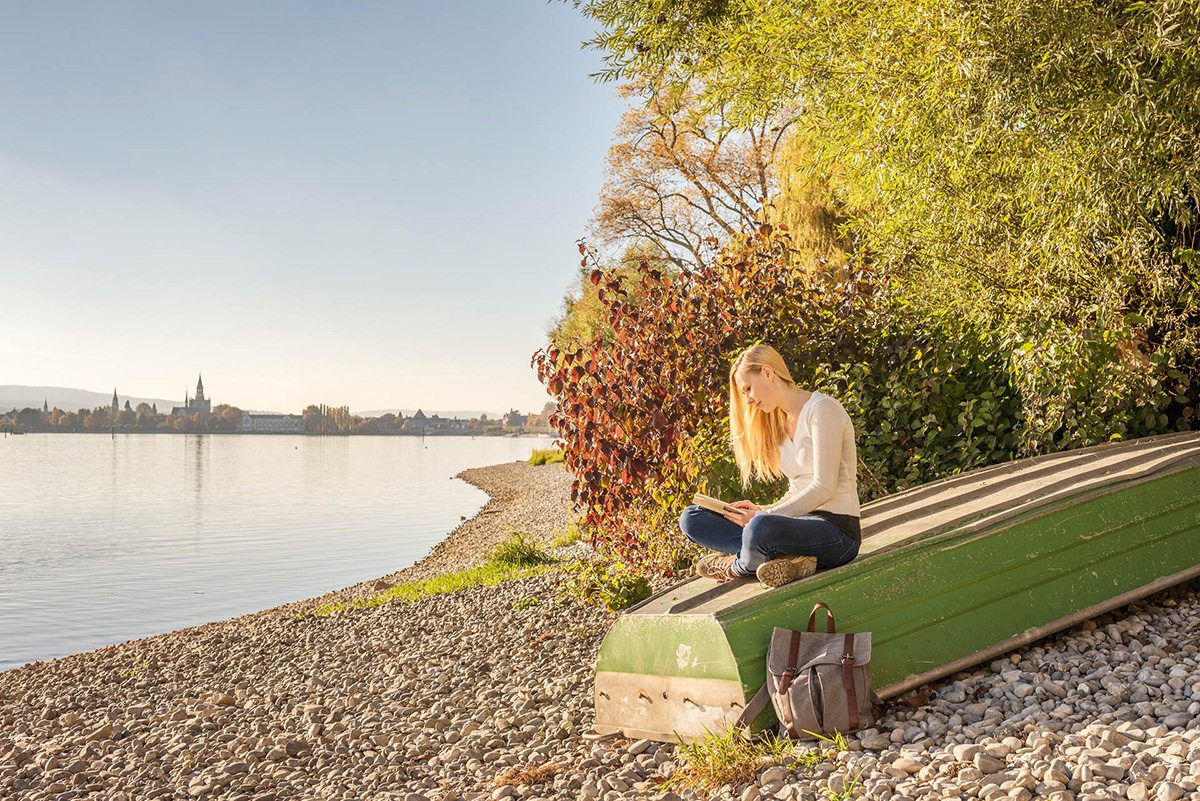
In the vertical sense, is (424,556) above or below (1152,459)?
below

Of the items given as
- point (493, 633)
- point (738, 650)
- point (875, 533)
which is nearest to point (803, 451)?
point (875, 533)

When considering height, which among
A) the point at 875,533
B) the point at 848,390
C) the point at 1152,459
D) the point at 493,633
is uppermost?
the point at 848,390

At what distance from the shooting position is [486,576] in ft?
33.7

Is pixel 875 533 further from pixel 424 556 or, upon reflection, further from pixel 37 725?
pixel 424 556

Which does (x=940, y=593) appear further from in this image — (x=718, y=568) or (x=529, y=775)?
(x=529, y=775)

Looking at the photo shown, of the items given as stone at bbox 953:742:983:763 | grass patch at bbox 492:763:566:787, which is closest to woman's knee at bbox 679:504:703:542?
grass patch at bbox 492:763:566:787

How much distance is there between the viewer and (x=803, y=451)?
3777mm

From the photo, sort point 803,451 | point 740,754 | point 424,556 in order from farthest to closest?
1. point 424,556
2. point 803,451
3. point 740,754

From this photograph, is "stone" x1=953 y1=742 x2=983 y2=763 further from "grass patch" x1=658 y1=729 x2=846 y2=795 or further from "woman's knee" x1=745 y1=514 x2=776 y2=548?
"woman's knee" x1=745 y1=514 x2=776 y2=548

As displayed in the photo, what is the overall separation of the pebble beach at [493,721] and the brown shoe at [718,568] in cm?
85

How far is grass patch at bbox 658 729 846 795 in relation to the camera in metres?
3.10

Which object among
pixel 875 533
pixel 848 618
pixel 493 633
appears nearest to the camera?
pixel 848 618

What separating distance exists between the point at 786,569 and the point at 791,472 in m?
0.51

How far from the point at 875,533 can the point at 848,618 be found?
31.4 inches
